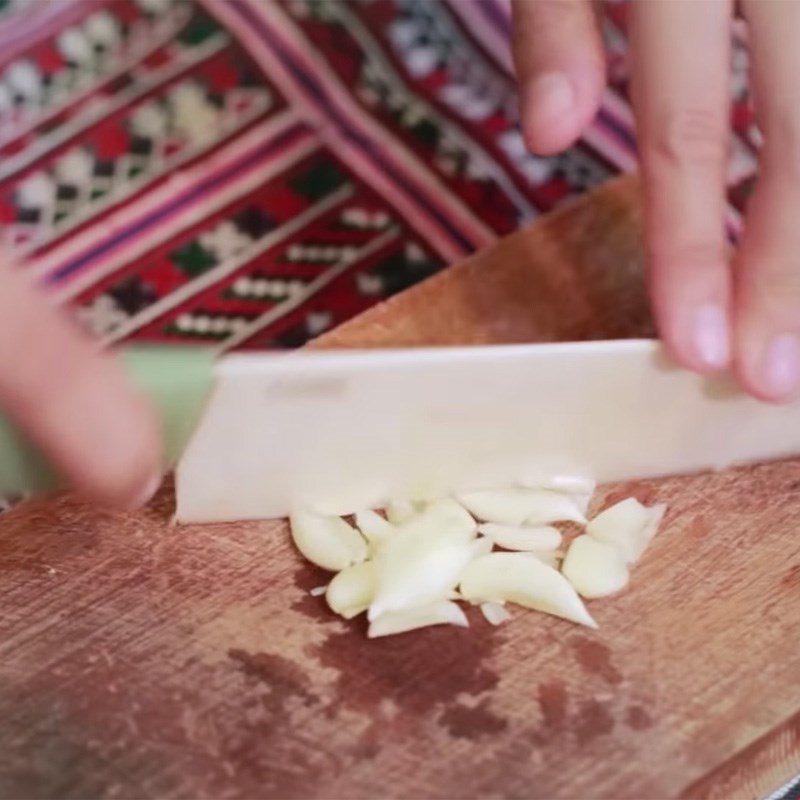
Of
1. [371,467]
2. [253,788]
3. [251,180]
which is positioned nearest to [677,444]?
[371,467]

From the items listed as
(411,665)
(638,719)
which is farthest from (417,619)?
(638,719)

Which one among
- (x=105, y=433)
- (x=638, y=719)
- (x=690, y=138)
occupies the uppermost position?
(x=105, y=433)

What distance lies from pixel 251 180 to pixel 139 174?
99 millimetres

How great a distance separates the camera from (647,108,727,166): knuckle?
763mm

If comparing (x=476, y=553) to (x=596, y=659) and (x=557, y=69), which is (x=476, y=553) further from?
(x=557, y=69)

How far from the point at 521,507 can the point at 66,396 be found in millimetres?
363

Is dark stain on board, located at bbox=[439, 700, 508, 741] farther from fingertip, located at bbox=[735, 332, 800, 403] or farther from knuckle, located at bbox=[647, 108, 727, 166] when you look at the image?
knuckle, located at bbox=[647, 108, 727, 166]

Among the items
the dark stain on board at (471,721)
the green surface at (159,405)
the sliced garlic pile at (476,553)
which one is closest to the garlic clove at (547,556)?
the sliced garlic pile at (476,553)

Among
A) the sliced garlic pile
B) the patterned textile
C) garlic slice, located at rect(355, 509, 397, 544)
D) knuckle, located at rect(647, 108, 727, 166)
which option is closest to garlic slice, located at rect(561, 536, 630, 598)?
the sliced garlic pile

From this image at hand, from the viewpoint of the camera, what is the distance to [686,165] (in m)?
0.76

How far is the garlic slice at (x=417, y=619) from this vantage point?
0.75 m

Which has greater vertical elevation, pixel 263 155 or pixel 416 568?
pixel 263 155

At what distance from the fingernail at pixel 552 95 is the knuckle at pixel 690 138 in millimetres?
58

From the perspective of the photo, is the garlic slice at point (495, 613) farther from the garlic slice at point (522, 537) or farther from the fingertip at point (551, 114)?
the fingertip at point (551, 114)
